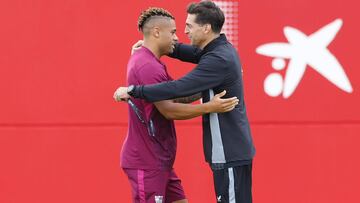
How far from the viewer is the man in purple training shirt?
4324 mm

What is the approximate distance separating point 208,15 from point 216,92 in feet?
Answer: 1.29

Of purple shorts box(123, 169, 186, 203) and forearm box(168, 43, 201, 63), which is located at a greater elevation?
forearm box(168, 43, 201, 63)

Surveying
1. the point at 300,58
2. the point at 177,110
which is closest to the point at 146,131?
the point at 177,110

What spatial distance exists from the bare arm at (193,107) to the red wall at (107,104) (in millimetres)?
945

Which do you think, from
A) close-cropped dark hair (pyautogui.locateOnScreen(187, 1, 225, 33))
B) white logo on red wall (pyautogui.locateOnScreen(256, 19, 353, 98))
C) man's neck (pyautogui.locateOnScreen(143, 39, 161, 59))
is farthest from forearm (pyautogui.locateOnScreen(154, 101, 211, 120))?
white logo on red wall (pyautogui.locateOnScreen(256, 19, 353, 98))

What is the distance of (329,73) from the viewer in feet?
17.3

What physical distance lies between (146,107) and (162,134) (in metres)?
0.17

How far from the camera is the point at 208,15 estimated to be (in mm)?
4336

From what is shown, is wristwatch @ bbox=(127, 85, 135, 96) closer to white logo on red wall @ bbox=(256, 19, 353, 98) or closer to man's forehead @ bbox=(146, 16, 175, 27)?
man's forehead @ bbox=(146, 16, 175, 27)

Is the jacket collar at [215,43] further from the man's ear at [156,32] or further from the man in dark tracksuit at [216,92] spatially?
the man's ear at [156,32]

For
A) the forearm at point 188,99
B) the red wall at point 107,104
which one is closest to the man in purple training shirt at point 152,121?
the forearm at point 188,99

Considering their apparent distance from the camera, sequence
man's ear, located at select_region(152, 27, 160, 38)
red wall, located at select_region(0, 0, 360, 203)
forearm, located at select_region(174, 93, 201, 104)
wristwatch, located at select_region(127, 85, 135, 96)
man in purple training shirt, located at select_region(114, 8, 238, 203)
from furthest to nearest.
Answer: red wall, located at select_region(0, 0, 360, 203), forearm, located at select_region(174, 93, 201, 104), man's ear, located at select_region(152, 27, 160, 38), man in purple training shirt, located at select_region(114, 8, 238, 203), wristwatch, located at select_region(127, 85, 135, 96)

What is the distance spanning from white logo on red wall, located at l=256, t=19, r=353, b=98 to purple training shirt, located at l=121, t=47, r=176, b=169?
1046mm

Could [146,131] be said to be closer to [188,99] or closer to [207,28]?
[188,99]
